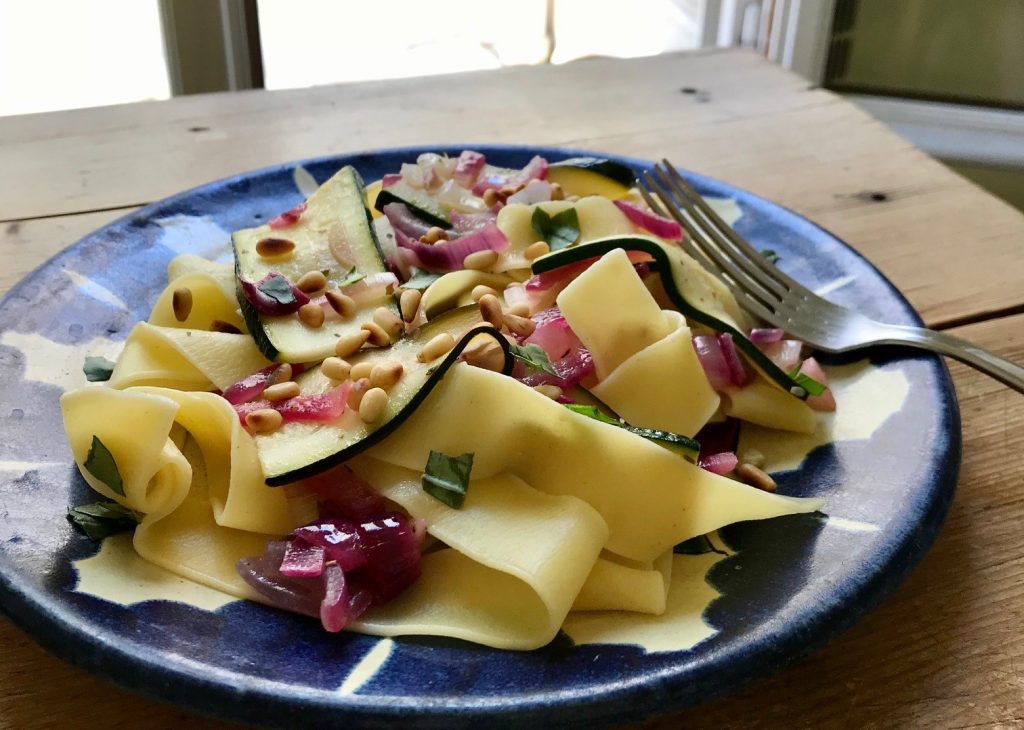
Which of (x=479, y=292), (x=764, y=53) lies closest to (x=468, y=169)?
(x=479, y=292)

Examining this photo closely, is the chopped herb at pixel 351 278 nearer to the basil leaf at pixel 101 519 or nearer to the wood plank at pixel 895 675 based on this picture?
the basil leaf at pixel 101 519

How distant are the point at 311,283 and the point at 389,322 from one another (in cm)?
24

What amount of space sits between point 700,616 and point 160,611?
2.45 ft

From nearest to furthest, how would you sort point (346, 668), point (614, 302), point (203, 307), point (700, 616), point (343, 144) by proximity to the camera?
point (346, 668)
point (700, 616)
point (614, 302)
point (203, 307)
point (343, 144)

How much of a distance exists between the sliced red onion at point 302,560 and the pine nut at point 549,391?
1.57 feet

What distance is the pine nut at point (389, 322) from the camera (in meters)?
1.71

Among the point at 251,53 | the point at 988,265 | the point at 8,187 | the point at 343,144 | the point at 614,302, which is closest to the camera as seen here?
the point at 614,302

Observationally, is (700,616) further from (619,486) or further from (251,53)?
(251,53)

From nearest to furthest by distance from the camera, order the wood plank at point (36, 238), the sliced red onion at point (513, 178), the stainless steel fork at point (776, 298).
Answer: the stainless steel fork at point (776, 298)
the sliced red onion at point (513, 178)
the wood plank at point (36, 238)

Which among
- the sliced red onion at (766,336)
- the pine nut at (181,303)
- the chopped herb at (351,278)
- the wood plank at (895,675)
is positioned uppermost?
the chopped herb at (351,278)

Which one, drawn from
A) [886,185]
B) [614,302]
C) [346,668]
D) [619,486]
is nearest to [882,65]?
[886,185]

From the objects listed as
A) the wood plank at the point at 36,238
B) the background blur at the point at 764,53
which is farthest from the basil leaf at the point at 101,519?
the background blur at the point at 764,53

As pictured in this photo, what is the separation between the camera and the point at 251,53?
506 cm

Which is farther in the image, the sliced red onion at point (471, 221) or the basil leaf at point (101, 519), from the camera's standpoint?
the sliced red onion at point (471, 221)
